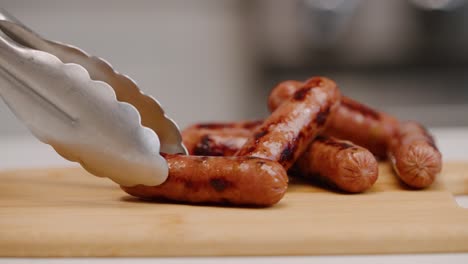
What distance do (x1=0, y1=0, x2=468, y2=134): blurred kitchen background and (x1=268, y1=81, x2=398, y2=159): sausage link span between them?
3.29 meters

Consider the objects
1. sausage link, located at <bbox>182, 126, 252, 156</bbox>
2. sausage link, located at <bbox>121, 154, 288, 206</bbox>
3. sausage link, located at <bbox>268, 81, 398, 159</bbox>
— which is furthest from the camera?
sausage link, located at <bbox>268, 81, 398, 159</bbox>

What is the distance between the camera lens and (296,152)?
8.61ft

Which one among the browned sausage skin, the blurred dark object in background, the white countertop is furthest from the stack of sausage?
the blurred dark object in background

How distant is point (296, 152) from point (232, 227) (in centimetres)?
Answer: 70

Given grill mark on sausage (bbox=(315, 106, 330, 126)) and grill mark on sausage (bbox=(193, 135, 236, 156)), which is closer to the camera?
grill mark on sausage (bbox=(315, 106, 330, 126))

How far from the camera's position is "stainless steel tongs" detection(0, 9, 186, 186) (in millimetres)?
2266

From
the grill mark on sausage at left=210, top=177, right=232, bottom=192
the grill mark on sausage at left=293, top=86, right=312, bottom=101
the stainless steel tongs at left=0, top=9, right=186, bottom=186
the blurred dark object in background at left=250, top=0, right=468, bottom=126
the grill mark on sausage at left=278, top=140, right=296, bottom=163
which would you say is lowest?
the blurred dark object in background at left=250, top=0, right=468, bottom=126

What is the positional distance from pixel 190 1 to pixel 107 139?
4.50 metres

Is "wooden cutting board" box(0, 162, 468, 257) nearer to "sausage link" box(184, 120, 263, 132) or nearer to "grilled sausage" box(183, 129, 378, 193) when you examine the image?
"grilled sausage" box(183, 129, 378, 193)

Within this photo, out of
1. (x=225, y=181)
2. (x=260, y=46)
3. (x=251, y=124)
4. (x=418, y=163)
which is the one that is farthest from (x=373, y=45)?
(x=225, y=181)

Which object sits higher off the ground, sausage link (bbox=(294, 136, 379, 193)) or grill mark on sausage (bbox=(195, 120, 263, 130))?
grill mark on sausage (bbox=(195, 120, 263, 130))

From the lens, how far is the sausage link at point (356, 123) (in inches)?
123

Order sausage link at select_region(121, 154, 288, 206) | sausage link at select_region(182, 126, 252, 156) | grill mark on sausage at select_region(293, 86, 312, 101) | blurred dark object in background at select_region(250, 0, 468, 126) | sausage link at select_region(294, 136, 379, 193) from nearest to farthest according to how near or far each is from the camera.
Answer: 1. sausage link at select_region(121, 154, 288, 206)
2. sausage link at select_region(294, 136, 379, 193)
3. grill mark on sausage at select_region(293, 86, 312, 101)
4. sausage link at select_region(182, 126, 252, 156)
5. blurred dark object in background at select_region(250, 0, 468, 126)

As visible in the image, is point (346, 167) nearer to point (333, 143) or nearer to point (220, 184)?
point (333, 143)
